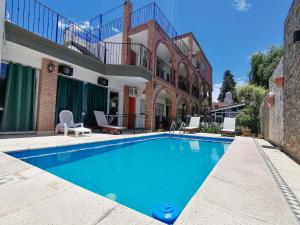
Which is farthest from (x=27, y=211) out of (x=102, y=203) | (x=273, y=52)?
(x=273, y=52)

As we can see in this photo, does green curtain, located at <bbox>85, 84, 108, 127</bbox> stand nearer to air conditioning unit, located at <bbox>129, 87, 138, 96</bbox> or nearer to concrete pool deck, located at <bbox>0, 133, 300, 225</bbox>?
air conditioning unit, located at <bbox>129, 87, 138, 96</bbox>

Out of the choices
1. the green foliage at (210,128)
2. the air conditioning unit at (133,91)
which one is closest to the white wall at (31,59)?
the air conditioning unit at (133,91)

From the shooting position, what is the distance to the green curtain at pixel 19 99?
666cm

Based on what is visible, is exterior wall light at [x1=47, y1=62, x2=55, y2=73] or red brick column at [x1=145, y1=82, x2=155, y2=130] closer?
exterior wall light at [x1=47, y1=62, x2=55, y2=73]

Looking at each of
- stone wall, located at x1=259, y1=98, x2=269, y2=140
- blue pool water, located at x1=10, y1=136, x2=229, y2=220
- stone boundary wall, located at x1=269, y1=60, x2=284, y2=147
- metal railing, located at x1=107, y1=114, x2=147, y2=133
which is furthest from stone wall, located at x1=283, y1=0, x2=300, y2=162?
metal railing, located at x1=107, y1=114, x2=147, y2=133

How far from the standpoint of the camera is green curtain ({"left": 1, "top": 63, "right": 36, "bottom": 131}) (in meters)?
6.66

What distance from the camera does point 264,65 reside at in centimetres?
2308

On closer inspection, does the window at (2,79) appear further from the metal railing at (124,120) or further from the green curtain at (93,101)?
the metal railing at (124,120)

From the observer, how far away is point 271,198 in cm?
214

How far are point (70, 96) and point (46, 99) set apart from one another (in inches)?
57.4

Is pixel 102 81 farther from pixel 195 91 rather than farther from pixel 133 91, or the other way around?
pixel 195 91

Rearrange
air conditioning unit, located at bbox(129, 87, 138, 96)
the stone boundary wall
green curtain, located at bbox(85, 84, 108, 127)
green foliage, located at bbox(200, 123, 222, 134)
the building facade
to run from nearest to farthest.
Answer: the stone boundary wall < the building facade < green curtain, located at bbox(85, 84, 108, 127) < air conditioning unit, located at bbox(129, 87, 138, 96) < green foliage, located at bbox(200, 123, 222, 134)

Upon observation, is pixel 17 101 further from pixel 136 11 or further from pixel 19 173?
pixel 136 11

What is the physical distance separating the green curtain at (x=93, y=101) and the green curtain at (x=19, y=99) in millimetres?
3008
